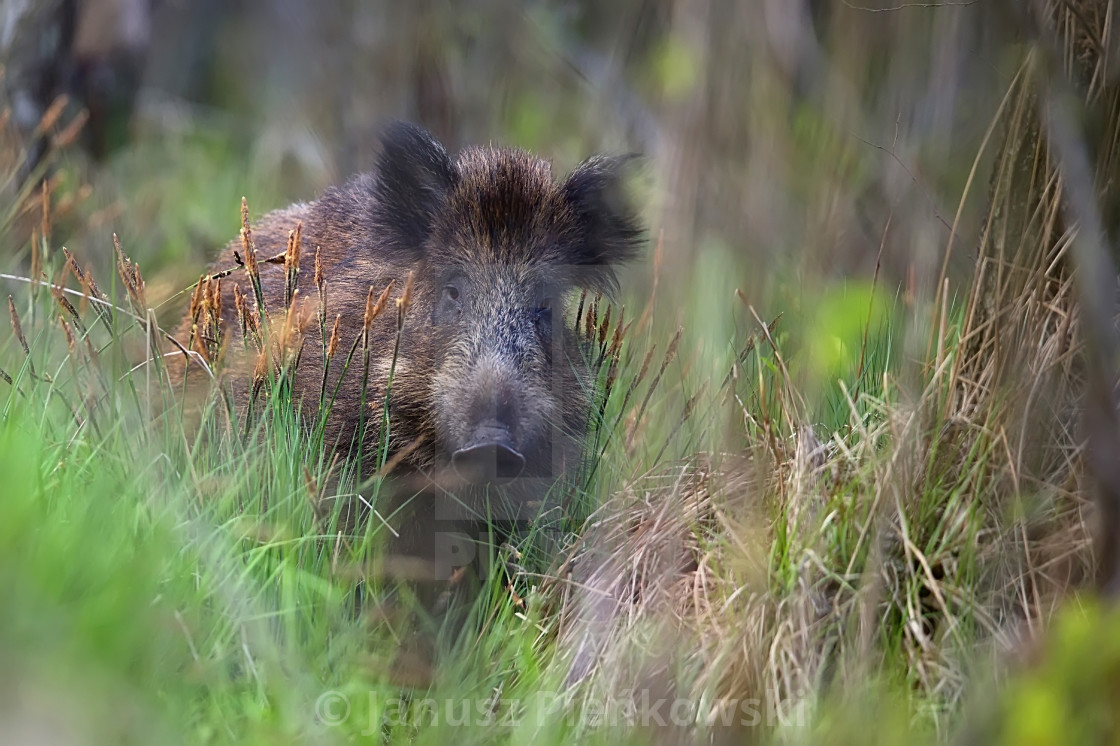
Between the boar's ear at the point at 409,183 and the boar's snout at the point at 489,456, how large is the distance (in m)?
1.10

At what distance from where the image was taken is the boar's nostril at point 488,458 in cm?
351

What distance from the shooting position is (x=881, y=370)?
3.56m

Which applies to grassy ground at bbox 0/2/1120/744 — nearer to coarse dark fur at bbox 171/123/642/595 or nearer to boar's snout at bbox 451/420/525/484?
boar's snout at bbox 451/420/525/484

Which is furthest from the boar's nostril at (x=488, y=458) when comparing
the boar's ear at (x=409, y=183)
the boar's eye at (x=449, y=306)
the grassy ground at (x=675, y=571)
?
the boar's ear at (x=409, y=183)

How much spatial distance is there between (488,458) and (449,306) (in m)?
0.93

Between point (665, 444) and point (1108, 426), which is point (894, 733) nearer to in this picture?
point (1108, 426)

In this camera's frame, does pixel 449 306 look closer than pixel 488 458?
No

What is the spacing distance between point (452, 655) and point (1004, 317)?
1.73 meters

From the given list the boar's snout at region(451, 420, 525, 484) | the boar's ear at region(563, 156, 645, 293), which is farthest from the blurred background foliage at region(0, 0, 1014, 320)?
the boar's snout at region(451, 420, 525, 484)

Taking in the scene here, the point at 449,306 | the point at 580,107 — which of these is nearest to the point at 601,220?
the point at 449,306

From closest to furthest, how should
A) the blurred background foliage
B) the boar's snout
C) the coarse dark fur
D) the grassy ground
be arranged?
the grassy ground
the boar's snout
the coarse dark fur
the blurred background foliage

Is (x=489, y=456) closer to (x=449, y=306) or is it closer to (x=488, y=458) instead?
(x=488, y=458)

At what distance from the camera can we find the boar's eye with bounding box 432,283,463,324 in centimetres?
423

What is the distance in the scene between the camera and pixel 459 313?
4.22m
